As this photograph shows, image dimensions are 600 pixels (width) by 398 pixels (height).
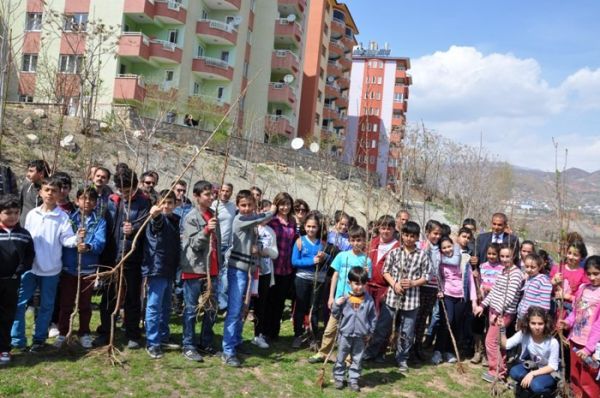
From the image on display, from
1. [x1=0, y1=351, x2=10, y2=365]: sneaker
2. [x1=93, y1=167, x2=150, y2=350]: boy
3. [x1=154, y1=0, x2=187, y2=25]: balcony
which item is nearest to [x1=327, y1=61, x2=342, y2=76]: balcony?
[x1=154, y1=0, x2=187, y2=25]: balcony

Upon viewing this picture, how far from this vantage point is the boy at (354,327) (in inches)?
191

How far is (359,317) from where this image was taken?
4898mm

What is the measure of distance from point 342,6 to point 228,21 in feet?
65.6

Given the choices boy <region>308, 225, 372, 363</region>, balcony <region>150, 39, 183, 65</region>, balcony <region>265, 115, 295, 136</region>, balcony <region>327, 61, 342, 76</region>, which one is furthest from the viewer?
balcony <region>327, 61, 342, 76</region>

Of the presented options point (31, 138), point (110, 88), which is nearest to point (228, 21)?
point (110, 88)

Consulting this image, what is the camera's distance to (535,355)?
16.2 ft

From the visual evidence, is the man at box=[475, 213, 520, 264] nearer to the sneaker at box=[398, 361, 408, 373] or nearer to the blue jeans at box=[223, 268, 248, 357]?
the sneaker at box=[398, 361, 408, 373]

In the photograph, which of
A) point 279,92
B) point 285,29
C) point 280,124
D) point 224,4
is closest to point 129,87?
point 224,4

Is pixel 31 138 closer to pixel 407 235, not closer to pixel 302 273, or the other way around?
pixel 302 273

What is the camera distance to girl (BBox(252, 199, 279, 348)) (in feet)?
18.9

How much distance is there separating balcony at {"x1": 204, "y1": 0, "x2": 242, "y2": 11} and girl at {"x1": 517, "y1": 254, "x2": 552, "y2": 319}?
28.7m

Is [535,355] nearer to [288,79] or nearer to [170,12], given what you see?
[170,12]

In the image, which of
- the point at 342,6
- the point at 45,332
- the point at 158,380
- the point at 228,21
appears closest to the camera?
the point at 158,380

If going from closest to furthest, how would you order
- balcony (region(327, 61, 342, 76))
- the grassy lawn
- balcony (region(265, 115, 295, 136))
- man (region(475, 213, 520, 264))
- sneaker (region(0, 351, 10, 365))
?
1. the grassy lawn
2. sneaker (region(0, 351, 10, 365))
3. man (region(475, 213, 520, 264))
4. balcony (region(265, 115, 295, 136))
5. balcony (region(327, 61, 342, 76))
